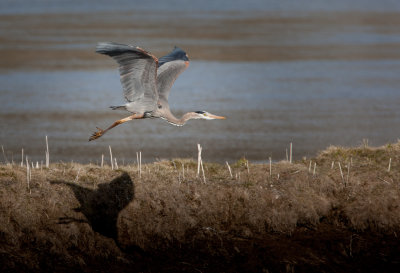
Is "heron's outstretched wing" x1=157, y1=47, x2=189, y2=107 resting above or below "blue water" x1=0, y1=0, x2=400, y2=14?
below

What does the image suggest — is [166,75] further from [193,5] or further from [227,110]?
[193,5]

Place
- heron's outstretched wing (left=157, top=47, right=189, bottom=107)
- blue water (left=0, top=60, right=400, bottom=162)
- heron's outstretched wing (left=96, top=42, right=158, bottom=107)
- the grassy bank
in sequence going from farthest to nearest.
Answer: blue water (left=0, top=60, right=400, bottom=162), heron's outstretched wing (left=157, top=47, right=189, bottom=107), heron's outstretched wing (left=96, top=42, right=158, bottom=107), the grassy bank

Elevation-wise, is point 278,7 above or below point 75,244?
above

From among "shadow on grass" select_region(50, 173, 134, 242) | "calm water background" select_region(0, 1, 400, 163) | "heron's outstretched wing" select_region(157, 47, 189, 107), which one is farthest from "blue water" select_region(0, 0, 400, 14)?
"shadow on grass" select_region(50, 173, 134, 242)

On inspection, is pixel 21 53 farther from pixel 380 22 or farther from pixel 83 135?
pixel 380 22

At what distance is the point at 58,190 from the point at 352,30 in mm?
30252

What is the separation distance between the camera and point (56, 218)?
9.55 metres

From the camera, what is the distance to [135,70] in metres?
10.1

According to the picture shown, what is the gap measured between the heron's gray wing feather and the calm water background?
168 inches

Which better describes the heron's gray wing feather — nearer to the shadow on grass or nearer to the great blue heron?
the great blue heron

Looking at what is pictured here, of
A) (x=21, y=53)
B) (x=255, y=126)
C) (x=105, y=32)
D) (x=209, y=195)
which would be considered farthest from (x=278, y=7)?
(x=209, y=195)

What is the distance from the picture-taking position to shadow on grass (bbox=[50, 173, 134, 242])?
971 centimetres

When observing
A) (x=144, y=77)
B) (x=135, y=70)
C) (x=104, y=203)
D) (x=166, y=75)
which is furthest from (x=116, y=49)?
(x=104, y=203)

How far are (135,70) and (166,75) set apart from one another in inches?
44.7
